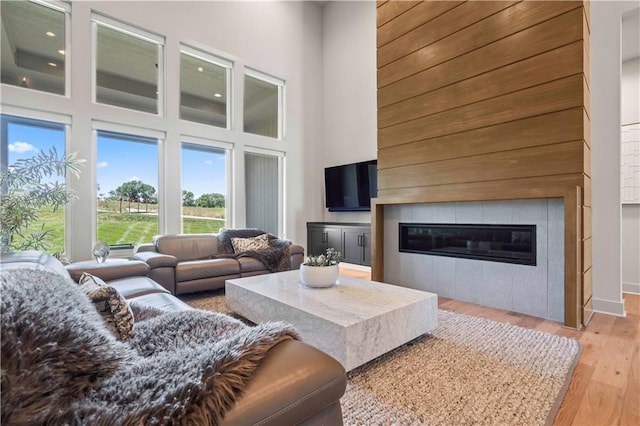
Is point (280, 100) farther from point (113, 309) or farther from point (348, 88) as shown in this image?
point (113, 309)

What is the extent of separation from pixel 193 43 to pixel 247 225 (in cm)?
297

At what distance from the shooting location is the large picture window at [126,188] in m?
4.10

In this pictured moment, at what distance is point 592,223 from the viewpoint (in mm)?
2902

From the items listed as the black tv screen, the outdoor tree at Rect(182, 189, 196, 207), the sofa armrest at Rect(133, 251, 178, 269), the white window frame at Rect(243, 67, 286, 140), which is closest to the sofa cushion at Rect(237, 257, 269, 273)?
the sofa armrest at Rect(133, 251, 178, 269)

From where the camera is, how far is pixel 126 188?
168 inches

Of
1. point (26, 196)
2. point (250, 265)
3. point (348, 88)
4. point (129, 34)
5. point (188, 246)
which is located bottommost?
point (250, 265)

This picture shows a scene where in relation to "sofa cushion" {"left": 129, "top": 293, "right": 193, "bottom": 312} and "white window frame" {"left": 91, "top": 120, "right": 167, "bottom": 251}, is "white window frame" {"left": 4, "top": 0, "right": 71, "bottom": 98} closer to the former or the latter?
"white window frame" {"left": 91, "top": 120, "right": 167, "bottom": 251}

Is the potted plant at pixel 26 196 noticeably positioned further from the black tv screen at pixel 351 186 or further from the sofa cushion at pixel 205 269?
the black tv screen at pixel 351 186

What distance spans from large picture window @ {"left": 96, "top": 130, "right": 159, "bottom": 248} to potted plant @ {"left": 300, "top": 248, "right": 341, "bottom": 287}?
10.2 feet

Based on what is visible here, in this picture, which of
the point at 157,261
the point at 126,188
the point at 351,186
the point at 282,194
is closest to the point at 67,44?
the point at 126,188

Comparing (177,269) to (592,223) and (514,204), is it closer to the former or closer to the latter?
(514,204)

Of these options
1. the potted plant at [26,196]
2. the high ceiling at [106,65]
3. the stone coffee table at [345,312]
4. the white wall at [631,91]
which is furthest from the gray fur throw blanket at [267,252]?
the white wall at [631,91]

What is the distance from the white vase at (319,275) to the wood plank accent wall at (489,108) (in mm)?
1583

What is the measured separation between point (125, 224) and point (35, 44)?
2383 millimetres
